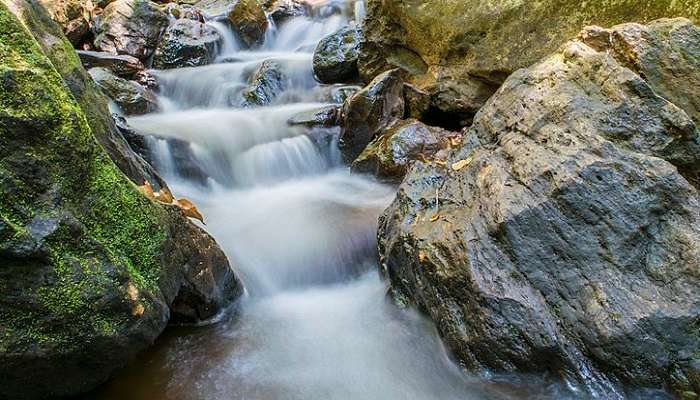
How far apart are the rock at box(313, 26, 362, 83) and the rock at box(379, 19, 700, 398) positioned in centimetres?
584

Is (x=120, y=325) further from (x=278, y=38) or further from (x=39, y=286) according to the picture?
(x=278, y=38)

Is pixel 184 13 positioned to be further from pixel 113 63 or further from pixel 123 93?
pixel 123 93

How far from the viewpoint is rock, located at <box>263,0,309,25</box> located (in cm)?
1359

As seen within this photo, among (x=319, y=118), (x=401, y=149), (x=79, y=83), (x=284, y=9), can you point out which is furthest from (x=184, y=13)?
(x=79, y=83)

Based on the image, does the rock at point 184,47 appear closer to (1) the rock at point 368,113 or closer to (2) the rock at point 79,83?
(1) the rock at point 368,113

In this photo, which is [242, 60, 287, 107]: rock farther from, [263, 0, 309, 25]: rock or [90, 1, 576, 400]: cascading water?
[263, 0, 309, 25]: rock

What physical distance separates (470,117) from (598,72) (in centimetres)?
339

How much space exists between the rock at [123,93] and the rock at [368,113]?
11.9ft

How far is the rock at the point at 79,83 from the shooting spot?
3.36m

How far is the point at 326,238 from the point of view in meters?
4.68

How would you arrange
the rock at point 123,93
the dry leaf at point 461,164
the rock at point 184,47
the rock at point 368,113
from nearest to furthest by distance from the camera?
the dry leaf at point 461,164 < the rock at point 368,113 < the rock at point 123,93 < the rock at point 184,47

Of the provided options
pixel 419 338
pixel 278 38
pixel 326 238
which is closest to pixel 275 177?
pixel 326 238

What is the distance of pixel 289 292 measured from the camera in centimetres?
409

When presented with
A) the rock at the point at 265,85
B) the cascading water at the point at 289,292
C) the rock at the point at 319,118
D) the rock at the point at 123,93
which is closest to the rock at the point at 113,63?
the rock at the point at 123,93
